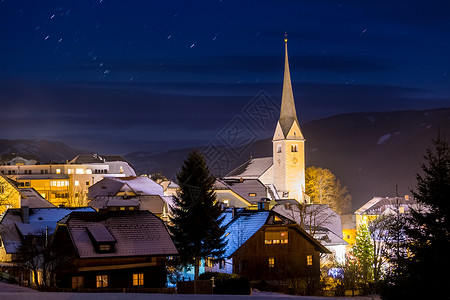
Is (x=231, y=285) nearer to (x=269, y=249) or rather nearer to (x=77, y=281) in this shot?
(x=77, y=281)

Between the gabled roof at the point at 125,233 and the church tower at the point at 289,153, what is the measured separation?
83523 millimetres

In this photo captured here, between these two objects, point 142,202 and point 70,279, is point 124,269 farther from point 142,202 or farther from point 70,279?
point 142,202

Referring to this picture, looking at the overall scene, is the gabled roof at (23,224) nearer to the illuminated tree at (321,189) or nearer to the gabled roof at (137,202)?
the gabled roof at (137,202)

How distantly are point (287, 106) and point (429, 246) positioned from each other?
103841mm

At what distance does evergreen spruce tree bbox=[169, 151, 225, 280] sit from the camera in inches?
1594

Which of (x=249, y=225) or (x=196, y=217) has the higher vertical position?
(x=196, y=217)

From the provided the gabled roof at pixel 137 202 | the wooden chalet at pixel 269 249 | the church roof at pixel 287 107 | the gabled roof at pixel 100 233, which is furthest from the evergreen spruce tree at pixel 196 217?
the church roof at pixel 287 107

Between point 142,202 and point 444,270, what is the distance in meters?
63.2

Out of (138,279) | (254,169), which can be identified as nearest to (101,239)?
(138,279)

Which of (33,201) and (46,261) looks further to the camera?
(33,201)

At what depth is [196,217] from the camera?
133ft

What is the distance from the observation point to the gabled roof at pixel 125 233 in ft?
119

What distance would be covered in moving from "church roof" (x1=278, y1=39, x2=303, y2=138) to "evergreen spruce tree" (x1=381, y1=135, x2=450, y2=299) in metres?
98.6

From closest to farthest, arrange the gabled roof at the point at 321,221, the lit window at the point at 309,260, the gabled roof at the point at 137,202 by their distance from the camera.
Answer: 1. the lit window at the point at 309,260
2. the gabled roof at the point at 321,221
3. the gabled roof at the point at 137,202
